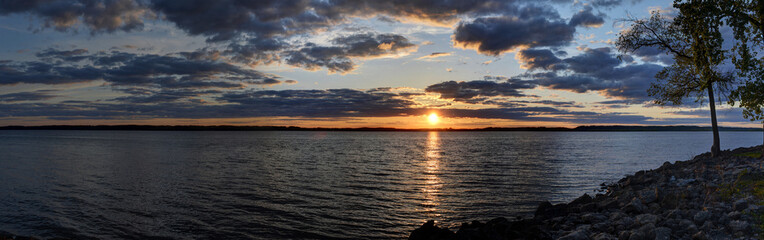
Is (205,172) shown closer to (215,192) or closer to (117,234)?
(215,192)

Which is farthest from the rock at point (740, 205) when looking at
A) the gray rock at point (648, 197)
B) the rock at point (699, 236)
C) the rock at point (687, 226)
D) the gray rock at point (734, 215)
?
the rock at point (699, 236)

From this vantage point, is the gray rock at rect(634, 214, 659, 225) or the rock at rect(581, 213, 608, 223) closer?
the gray rock at rect(634, 214, 659, 225)

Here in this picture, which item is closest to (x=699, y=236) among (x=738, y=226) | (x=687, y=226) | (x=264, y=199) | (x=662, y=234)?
(x=687, y=226)

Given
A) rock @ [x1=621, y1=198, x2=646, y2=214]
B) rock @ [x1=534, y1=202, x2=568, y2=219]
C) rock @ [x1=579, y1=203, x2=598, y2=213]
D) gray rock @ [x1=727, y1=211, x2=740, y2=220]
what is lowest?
rock @ [x1=534, y1=202, x2=568, y2=219]

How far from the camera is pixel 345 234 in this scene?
794 inches

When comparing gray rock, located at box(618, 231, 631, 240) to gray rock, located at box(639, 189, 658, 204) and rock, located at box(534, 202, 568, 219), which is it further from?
rock, located at box(534, 202, 568, 219)

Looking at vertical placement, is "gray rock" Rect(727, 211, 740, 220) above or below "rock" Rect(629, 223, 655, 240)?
above

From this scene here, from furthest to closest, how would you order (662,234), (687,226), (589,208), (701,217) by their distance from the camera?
(589,208) < (701,217) < (687,226) < (662,234)

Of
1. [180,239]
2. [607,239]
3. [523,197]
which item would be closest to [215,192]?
[180,239]

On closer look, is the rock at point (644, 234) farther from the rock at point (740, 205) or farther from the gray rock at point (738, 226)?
the rock at point (740, 205)

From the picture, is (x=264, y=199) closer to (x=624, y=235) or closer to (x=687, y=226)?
(x=624, y=235)

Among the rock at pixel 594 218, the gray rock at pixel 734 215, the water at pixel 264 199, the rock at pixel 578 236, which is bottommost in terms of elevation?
the water at pixel 264 199

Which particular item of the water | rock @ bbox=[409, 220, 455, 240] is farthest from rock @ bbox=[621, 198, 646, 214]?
rock @ bbox=[409, 220, 455, 240]

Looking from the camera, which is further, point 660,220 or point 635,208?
point 635,208
